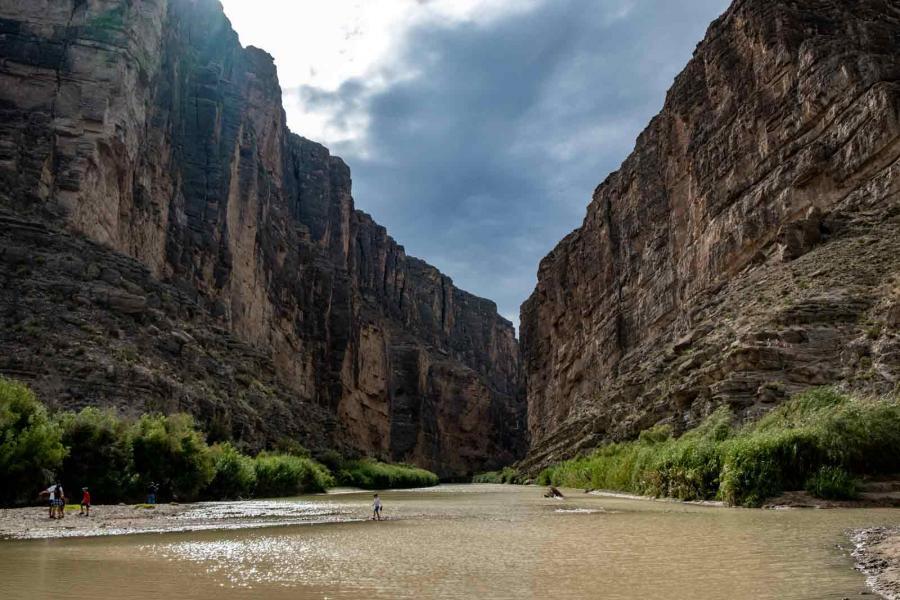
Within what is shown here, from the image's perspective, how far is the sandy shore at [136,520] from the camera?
1596 centimetres

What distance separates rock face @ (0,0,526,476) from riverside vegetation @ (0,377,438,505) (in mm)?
4085

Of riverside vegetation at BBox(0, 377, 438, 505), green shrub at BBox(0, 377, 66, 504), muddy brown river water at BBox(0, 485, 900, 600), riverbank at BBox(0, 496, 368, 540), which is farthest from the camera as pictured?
riverside vegetation at BBox(0, 377, 438, 505)

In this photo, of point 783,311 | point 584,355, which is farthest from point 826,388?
point 584,355

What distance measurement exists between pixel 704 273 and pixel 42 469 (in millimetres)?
40699

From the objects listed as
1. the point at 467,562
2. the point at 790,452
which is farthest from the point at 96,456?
the point at 790,452

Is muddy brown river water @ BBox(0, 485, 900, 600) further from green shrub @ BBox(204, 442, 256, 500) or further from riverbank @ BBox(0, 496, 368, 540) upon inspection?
green shrub @ BBox(204, 442, 256, 500)

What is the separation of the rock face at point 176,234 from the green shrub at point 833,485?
26.8 metres

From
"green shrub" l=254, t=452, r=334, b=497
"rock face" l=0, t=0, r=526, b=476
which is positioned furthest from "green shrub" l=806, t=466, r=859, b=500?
"rock face" l=0, t=0, r=526, b=476

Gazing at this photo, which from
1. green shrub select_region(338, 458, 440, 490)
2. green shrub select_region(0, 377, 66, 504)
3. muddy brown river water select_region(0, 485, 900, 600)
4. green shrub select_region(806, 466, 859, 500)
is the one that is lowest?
green shrub select_region(338, 458, 440, 490)

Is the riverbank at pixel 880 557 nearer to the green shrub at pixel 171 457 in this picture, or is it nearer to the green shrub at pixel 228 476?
the green shrub at pixel 171 457

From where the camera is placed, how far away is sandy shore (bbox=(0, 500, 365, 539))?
16.0 m

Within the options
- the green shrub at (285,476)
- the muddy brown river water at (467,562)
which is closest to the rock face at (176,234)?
the green shrub at (285,476)

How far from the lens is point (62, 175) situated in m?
43.2

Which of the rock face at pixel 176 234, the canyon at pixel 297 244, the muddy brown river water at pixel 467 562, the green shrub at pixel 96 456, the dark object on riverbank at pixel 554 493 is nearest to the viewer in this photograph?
the muddy brown river water at pixel 467 562
